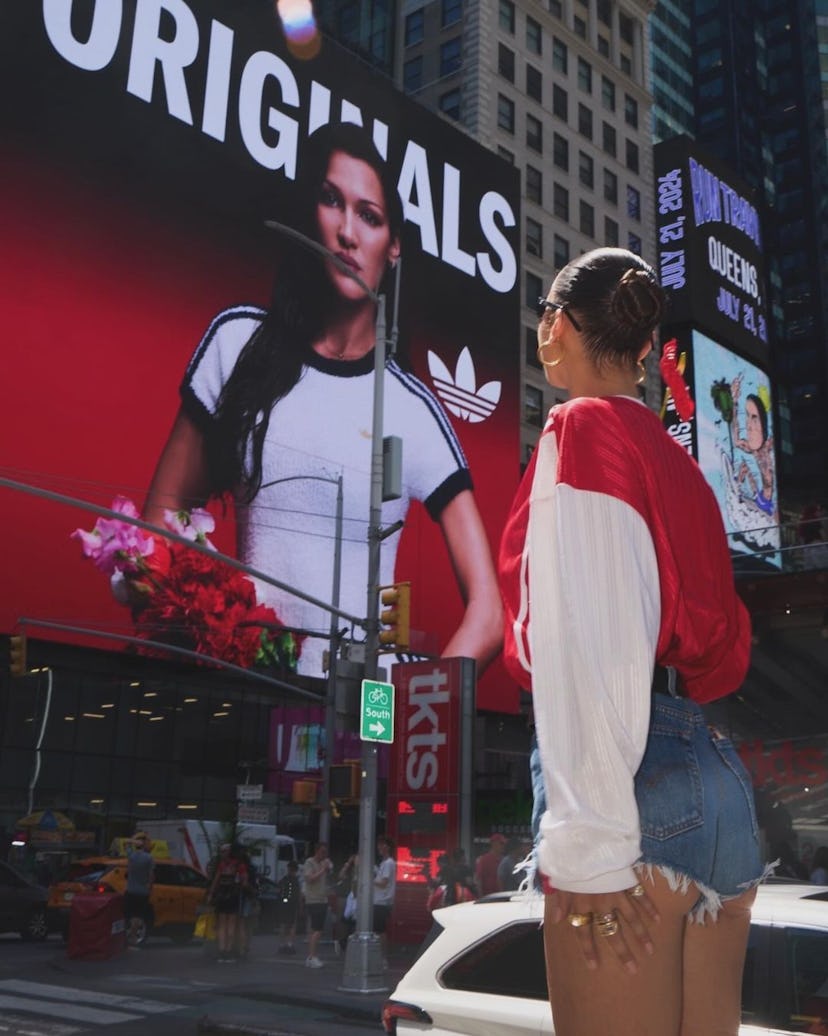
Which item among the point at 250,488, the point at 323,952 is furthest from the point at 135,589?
the point at 323,952

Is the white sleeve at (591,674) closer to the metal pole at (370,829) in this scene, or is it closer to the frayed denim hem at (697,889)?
the frayed denim hem at (697,889)

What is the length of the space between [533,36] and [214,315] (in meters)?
34.1

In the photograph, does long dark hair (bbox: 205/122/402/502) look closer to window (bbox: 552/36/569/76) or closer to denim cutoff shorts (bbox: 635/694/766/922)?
window (bbox: 552/36/569/76)

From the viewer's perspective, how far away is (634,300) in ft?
7.70

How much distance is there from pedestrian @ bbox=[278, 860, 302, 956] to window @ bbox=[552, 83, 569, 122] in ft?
149

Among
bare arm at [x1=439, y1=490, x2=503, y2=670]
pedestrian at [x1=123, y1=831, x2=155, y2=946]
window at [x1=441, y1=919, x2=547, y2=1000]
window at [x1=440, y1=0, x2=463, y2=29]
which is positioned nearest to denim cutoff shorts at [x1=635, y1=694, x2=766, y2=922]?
window at [x1=441, y1=919, x2=547, y2=1000]

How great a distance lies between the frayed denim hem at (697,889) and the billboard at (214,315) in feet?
92.4

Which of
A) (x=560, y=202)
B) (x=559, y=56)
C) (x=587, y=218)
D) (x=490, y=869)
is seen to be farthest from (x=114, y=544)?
(x=559, y=56)

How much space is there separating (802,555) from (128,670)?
988 inches

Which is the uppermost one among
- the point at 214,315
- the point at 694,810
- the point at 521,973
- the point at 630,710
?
the point at 214,315

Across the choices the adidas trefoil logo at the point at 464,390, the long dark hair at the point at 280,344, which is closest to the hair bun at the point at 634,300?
the long dark hair at the point at 280,344

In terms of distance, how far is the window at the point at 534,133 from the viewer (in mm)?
59625

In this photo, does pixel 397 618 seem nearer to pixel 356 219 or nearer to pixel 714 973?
pixel 714 973

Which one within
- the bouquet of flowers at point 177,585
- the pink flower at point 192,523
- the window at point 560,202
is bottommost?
the bouquet of flowers at point 177,585
